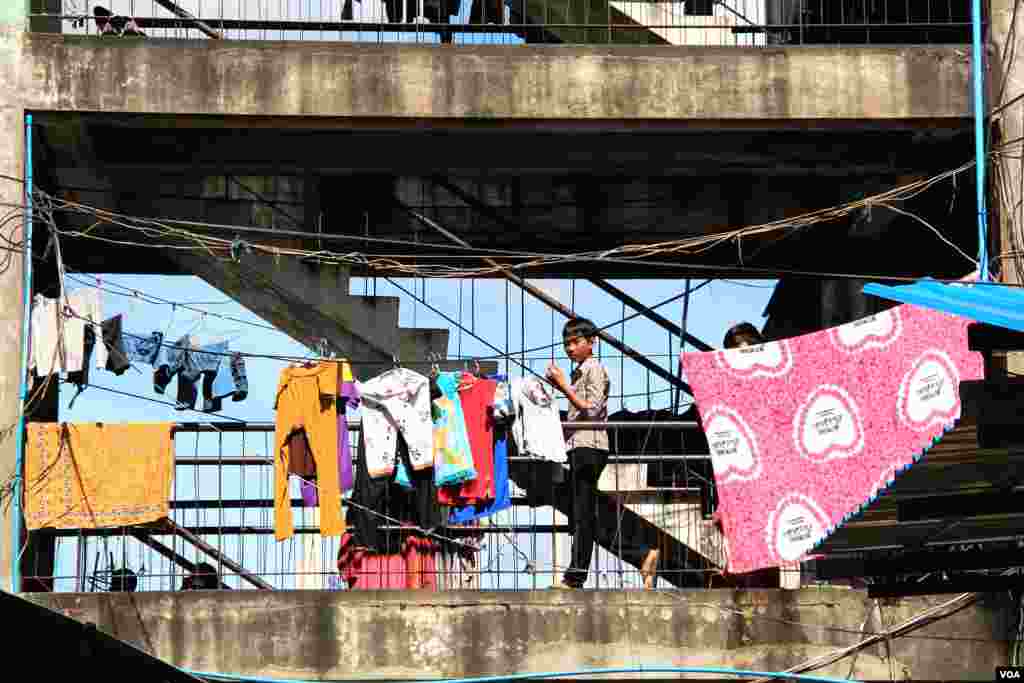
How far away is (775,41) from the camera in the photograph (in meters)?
19.2

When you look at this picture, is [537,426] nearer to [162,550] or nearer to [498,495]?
[498,495]

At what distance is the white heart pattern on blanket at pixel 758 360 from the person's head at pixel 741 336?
50 centimetres

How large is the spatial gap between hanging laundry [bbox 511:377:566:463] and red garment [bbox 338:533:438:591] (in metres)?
0.98

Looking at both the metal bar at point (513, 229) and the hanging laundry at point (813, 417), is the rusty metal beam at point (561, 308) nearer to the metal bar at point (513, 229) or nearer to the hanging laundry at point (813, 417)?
the metal bar at point (513, 229)

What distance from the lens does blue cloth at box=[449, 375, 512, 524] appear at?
14.8m

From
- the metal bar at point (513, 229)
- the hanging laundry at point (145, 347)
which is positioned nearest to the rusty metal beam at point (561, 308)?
the metal bar at point (513, 229)

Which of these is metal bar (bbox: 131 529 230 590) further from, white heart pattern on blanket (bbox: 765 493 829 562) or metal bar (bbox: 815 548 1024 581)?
metal bar (bbox: 815 548 1024 581)

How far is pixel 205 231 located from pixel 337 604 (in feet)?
14.8

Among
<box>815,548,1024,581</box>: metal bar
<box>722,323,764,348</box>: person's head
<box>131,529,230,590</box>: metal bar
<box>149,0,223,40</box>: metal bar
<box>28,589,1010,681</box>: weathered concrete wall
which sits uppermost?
<box>149,0,223,40</box>: metal bar

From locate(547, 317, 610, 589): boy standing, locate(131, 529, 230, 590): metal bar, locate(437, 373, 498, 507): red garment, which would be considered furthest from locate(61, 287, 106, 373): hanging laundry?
locate(547, 317, 610, 589): boy standing

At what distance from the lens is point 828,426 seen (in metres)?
13.9

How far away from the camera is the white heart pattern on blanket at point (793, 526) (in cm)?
1392

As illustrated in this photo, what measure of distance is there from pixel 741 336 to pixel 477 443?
199 centimetres

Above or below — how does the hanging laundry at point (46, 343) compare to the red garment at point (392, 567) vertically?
above
